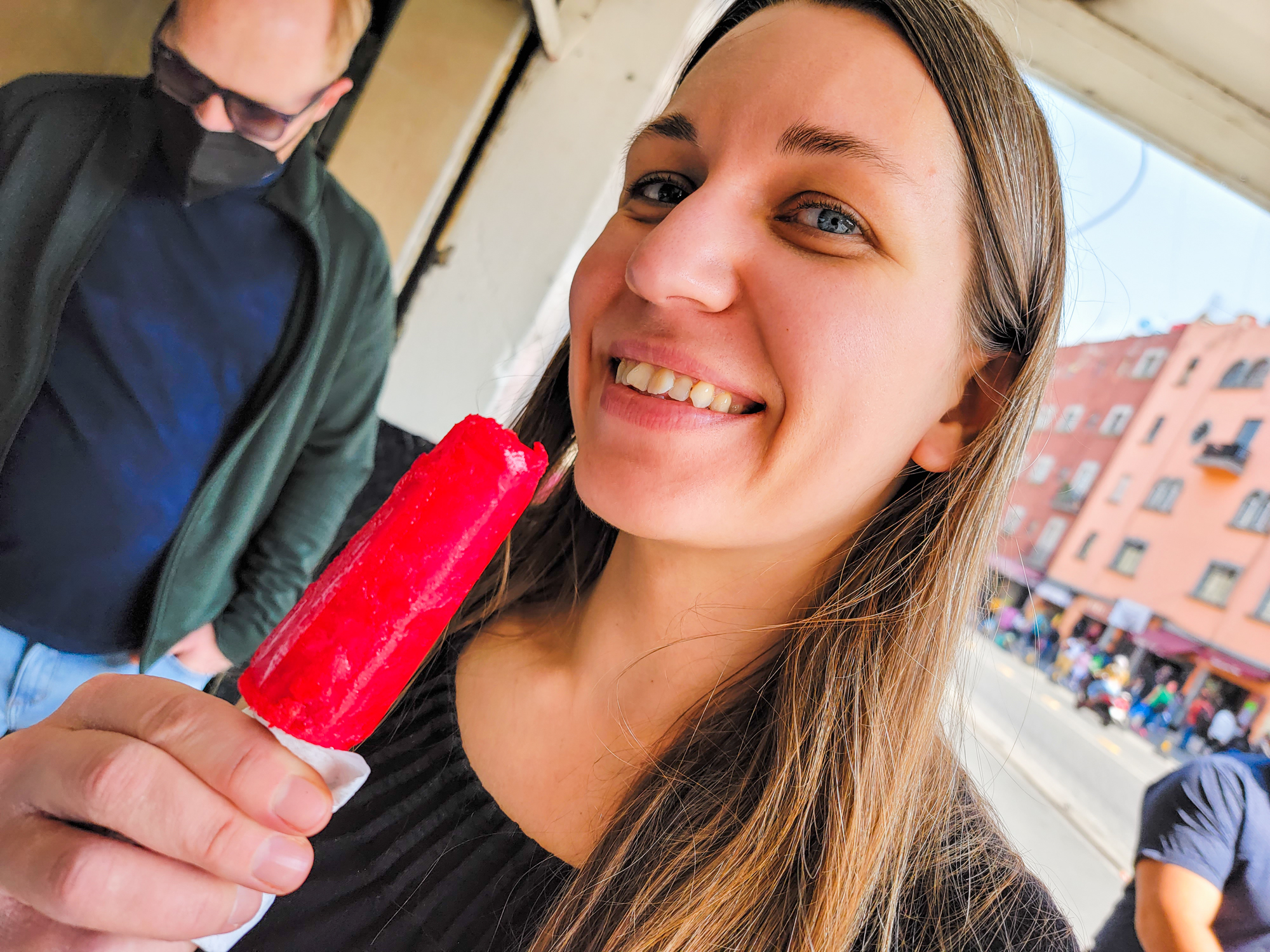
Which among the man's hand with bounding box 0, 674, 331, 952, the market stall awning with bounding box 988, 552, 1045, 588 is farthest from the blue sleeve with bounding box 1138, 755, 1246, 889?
the man's hand with bounding box 0, 674, 331, 952

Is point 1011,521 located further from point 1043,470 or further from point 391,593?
point 1043,470

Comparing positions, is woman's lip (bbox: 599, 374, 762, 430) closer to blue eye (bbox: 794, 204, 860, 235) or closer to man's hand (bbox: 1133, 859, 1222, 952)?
blue eye (bbox: 794, 204, 860, 235)

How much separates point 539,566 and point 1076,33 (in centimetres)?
322

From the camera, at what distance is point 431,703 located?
106cm

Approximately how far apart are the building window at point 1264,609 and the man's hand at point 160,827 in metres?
4.69

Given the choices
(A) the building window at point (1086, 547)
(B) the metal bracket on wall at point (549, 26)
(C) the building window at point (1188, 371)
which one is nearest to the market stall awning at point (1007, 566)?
(B) the metal bracket on wall at point (549, 26)

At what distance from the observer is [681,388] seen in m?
0.84

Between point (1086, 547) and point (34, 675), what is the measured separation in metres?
6.65

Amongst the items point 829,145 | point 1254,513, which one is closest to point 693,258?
point 829,145

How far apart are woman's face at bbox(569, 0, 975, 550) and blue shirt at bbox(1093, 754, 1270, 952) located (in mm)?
1939

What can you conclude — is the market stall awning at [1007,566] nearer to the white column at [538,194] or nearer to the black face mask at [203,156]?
the black face mask at [203,156]

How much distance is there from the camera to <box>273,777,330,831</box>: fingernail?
0.53m

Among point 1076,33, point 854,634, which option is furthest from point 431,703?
point 1076,33

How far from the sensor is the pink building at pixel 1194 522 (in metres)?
3.79
